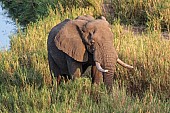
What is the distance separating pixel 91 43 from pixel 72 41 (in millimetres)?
271

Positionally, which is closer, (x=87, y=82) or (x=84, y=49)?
(x=84, y=49)

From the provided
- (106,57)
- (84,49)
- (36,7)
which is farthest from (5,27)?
(106,57)

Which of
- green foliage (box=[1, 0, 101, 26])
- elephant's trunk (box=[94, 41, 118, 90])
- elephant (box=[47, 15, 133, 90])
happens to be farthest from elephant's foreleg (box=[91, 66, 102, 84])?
green foliage (box=[1, 0, 101, 26])

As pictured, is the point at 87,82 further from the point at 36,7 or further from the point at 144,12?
the point at 36,7

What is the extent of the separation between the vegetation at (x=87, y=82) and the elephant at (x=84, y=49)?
149mm

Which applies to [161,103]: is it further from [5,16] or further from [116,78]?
[5,16]

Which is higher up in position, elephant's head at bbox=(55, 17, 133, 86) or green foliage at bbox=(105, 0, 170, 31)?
elephant's head at bbox=(55, 17, 133, 86)

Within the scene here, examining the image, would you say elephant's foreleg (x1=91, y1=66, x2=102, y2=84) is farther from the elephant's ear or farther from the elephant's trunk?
the elephant's trunk

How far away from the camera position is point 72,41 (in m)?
5.07

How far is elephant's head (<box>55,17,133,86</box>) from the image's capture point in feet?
15.7

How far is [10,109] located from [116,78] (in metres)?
1.52

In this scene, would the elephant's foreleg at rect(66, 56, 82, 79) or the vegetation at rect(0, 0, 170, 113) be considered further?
the elephant's foreleg at rect(66, 56, 82, 79)

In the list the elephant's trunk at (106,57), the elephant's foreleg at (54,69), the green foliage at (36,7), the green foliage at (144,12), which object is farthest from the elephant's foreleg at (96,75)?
the green foliage at (36,7)

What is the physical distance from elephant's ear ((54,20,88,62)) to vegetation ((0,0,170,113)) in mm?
271
